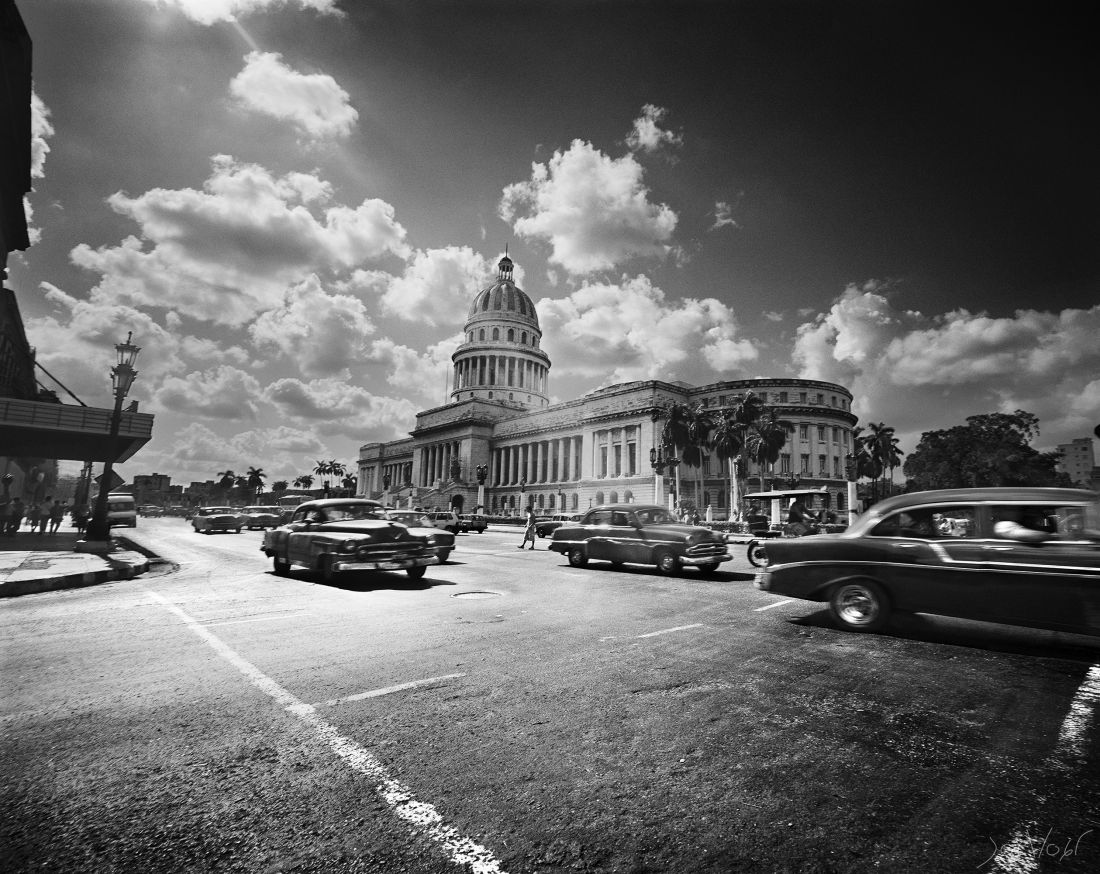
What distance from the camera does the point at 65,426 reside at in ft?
70.2

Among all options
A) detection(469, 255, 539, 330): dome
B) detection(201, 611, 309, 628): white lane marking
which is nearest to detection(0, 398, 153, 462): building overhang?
detection(201, 611, 309, 628): white lane marking

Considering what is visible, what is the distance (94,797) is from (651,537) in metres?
11.3

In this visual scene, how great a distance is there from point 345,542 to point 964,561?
9.55m

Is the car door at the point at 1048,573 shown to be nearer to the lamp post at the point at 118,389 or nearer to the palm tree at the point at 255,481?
the lamp post at the point at 118,389

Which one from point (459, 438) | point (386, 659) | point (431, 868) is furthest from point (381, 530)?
point (459, 438)

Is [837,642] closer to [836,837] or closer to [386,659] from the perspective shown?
[836,837]

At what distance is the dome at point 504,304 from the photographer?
334 ft

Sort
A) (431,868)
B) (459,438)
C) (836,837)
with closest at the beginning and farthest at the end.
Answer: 1. (431,868)
2. (836,837)
3. (459,438)

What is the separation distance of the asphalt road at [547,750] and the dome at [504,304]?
3878 inches

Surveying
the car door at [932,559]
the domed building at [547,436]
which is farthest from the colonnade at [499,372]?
the car door at [932,559]

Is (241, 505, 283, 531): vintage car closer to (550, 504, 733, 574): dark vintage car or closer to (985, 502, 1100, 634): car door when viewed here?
(550, 504, 733, 574): dark vintage car

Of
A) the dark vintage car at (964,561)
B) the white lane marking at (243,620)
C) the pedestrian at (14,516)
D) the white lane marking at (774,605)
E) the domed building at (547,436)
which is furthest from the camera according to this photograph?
the domed building at (547,436)

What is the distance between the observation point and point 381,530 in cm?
1080
